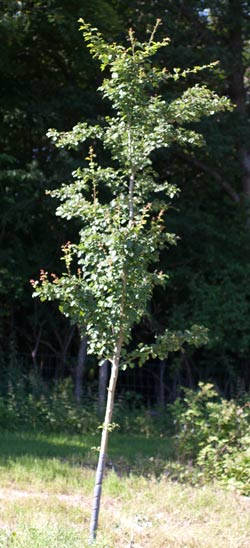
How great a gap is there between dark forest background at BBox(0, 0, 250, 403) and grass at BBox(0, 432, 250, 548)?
194 inches

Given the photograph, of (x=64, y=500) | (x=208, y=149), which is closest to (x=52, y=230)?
(x=208, y=149)

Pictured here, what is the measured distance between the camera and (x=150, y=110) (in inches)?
238

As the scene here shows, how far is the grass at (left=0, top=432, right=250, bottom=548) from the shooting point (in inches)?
232

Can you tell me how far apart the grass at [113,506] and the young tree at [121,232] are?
532 mm

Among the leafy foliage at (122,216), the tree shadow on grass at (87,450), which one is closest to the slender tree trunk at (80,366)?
the tree shadow on grass at (87,450)

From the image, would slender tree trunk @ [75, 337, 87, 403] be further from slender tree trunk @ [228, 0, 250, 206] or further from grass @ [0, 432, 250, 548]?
grass @ [0, 432, 250, 548]

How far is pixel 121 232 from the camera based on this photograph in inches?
221

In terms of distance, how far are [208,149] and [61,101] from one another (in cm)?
287

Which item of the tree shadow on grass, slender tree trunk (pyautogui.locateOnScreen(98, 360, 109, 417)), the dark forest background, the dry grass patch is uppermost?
the dark forest background

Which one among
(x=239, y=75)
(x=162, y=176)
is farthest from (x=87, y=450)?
(x=239, y=75)

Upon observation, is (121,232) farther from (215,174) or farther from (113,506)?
(215,174)

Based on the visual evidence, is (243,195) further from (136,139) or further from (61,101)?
(136,139)

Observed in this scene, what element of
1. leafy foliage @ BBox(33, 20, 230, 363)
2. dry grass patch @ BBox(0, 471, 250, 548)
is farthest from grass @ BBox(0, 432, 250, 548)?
leafy foliage @ BBox(33, 20, 230, 363)

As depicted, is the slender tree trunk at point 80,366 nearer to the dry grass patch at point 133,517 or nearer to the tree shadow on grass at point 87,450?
the tree shadow on grass at point 87,450
